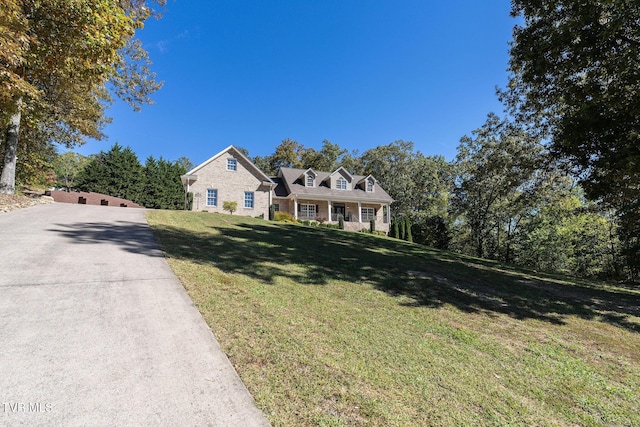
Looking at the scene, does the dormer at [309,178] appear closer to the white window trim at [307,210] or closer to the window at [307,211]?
the white window trim at [307,210]

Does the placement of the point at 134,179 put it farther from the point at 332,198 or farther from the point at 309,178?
the point at 332,198

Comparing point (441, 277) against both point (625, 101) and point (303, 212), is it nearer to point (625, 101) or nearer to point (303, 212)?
point (625, 101)

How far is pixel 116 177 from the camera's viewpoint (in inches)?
1287

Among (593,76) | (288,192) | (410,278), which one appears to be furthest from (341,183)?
(410,278)

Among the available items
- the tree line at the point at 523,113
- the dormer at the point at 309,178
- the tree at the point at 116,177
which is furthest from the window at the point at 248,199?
the tree at the point at 116,177

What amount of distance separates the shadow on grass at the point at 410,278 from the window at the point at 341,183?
66.6ft

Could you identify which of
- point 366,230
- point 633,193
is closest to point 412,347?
point 633,193

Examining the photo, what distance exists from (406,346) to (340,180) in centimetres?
2678

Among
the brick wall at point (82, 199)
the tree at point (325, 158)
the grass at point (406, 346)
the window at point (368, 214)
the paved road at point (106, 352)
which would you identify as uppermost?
the tree at point (325, 158)

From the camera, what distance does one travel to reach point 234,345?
121 inches

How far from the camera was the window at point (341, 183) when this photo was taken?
29.8 m

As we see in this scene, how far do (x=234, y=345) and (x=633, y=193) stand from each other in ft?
39.6

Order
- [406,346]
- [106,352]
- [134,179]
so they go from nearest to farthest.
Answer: [106,352], [406,346], [134,179]

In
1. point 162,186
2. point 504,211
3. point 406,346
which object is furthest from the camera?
point 162,186
